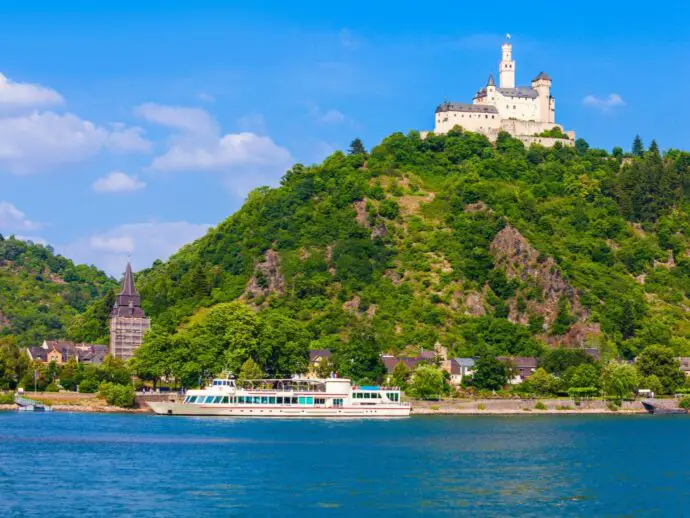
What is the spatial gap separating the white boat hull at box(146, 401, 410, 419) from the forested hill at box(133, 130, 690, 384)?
14780 mm

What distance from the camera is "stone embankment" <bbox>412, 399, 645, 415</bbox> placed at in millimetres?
123812

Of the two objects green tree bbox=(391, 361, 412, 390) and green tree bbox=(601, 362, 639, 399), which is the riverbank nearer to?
green tree bbox=(601, 362, 639, 399)

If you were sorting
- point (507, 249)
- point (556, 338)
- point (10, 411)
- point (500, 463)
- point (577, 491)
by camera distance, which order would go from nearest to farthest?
1. point (577, 491)
2. point (500, 463)
3. point (10, 411)
4. point (556, 338)
5. point (507, 249)

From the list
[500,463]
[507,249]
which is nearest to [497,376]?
[507,249]

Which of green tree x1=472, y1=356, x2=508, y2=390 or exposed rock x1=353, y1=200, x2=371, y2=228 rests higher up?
exposed rock x1=353, y1=200, x2=371, y2=228

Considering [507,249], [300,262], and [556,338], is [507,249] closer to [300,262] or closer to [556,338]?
[556,338]

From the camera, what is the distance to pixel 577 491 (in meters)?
65.1

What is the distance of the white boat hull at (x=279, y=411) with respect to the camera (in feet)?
375

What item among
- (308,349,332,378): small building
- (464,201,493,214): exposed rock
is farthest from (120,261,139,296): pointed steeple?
(464,201,493,214): exposed rock

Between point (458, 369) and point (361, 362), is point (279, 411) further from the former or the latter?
point (458, 369)

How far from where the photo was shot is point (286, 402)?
116 meters

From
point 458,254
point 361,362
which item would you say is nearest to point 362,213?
point 458,254

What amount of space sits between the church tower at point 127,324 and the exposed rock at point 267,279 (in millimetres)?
14850

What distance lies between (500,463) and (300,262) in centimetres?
9479
